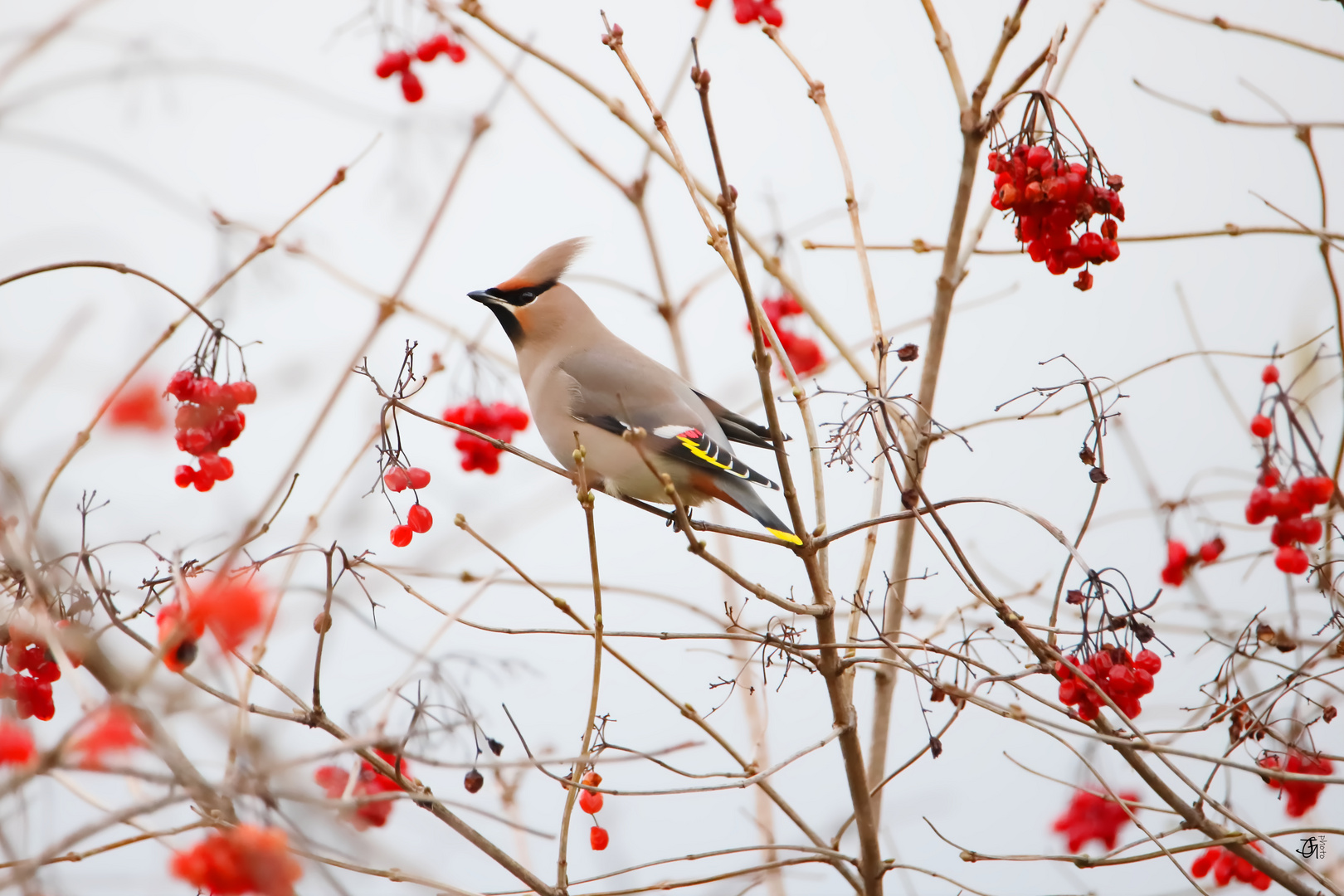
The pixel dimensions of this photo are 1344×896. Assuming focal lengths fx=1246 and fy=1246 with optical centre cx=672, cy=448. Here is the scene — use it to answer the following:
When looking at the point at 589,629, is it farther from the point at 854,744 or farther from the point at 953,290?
the point at 953,290

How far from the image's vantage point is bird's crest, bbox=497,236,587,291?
3645mm

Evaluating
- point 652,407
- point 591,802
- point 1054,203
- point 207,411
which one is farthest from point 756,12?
point 591,802

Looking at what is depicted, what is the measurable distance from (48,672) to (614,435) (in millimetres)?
1718

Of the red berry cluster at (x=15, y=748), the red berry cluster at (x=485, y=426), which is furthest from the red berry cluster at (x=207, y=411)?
the red berry cluster at (x=15, y=748)

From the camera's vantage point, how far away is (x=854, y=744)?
1883 mm

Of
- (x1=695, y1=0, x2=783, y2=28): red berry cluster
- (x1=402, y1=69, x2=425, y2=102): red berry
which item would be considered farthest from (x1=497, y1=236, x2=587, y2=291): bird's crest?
(x1=695, y1=0, x2=783, y2=28): red berry cluster

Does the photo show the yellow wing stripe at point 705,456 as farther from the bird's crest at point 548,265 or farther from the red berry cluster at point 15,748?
the red berry cluster at point 15,748

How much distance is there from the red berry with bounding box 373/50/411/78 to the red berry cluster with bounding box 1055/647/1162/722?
7.37ft

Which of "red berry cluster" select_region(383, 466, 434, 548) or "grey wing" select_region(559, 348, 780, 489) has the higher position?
"grey wing" select_region(559, 348, 780, 489)

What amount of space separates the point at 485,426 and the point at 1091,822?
59.3 inches

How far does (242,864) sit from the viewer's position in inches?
44.2

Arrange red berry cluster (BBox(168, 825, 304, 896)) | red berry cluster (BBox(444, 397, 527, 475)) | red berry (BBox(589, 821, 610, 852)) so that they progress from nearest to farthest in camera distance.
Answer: red berry cluster (BBox(168, 825, 304, 896)) < red berry (BBox(589, 821, 610, 852)) < red berry cluster (BBox(444, 397, 527, 475))

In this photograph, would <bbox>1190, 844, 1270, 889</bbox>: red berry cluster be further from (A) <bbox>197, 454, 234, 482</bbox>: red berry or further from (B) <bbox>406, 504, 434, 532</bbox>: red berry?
(A) <bbox>197, 454, 234, 482</bbox>: red berry

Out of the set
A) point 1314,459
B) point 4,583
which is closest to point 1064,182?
point 1314,459
